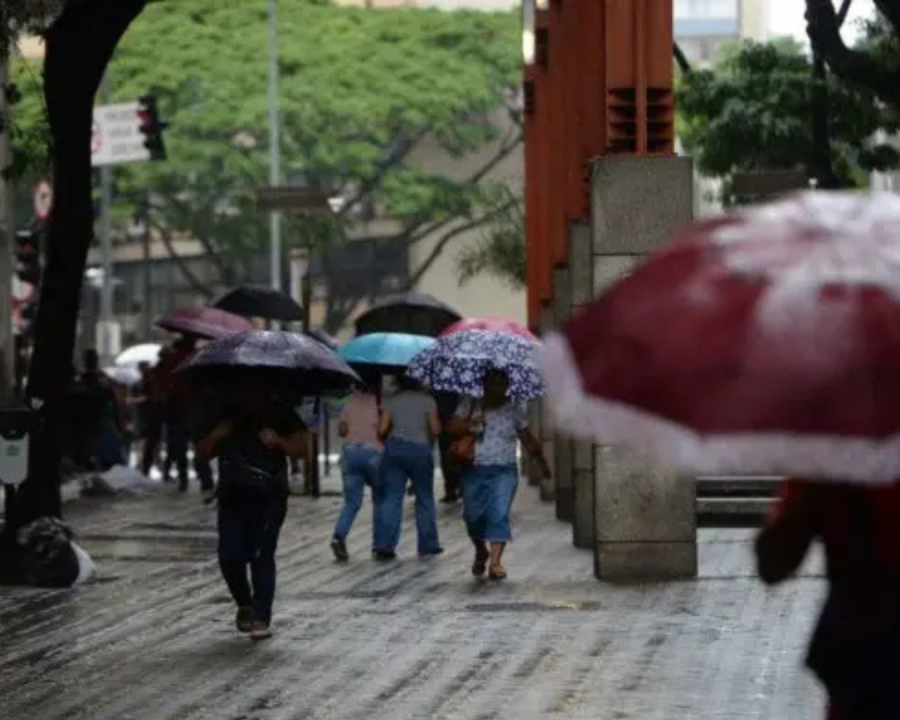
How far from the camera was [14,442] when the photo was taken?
67.3 ft

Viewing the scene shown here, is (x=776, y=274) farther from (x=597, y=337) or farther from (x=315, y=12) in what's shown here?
(x=315, y=12)

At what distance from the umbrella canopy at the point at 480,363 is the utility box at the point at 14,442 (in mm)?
2775

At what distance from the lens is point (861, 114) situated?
125 feet

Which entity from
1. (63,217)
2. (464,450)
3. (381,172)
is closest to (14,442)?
(63,217)

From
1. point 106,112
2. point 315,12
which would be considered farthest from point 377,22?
point 106,112

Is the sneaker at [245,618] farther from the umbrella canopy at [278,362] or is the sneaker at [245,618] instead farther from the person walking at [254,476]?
the umbrella canopy at [278,362]

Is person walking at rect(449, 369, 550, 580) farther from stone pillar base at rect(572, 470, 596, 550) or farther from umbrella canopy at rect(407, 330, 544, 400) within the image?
stone pillar base at rect(572, 470, 596, 550)

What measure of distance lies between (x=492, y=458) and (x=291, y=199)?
12.0 m

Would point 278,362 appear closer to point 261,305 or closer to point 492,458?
point 492,458

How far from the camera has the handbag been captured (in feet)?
67.0

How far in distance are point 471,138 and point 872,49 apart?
31571 millimetres

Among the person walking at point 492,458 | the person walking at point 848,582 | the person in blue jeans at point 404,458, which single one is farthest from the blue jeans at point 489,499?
the person walking at point 848,582

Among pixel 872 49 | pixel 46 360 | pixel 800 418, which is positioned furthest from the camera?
pixel 872 49

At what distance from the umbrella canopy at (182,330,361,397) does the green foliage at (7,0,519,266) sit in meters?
45.2
